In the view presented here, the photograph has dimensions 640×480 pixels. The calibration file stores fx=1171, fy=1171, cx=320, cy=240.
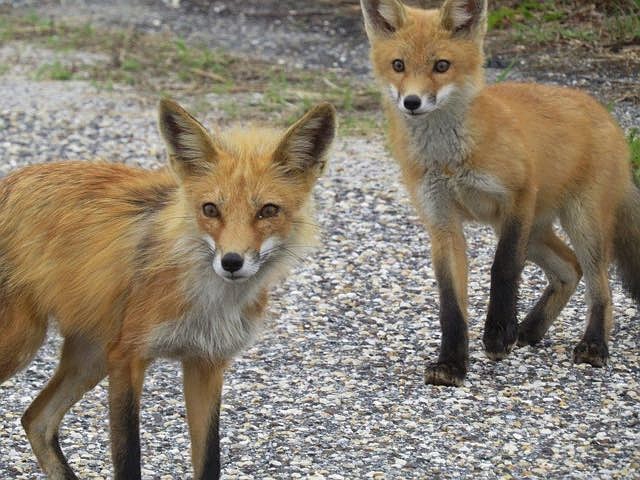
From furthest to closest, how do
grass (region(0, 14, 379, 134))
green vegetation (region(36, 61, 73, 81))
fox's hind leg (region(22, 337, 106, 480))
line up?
green vegetation (region(36, 61, 73, 81))
grass (region(0, 14, 379, 134))
fox's hind leg (region(22, 337, 106, 480))

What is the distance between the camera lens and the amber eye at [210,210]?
13.1ft

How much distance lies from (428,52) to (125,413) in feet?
8.23

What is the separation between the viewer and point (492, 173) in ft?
18.4

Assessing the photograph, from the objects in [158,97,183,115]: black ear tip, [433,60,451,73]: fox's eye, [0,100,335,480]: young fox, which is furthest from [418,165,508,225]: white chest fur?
[158,97,183,115]: black ear tip

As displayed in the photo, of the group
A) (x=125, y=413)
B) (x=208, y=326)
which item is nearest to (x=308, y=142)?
(x=208, y=326)

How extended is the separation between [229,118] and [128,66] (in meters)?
2.08

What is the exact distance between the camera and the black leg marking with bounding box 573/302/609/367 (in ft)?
18.7

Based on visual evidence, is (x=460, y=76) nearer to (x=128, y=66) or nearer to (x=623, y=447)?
(x=623, y=447)

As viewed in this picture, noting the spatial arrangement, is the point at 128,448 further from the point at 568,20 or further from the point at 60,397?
the point at 568,20

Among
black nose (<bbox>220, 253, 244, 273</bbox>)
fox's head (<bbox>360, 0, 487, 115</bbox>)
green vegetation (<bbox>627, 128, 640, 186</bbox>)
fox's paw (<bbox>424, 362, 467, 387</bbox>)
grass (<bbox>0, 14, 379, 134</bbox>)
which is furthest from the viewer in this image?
grass (<bbox>0, 14, 379, 134</bbox>)

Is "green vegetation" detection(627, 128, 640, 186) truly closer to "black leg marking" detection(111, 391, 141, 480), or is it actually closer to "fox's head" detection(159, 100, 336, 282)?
"fox's head" detection(159, 100, 336, 282)

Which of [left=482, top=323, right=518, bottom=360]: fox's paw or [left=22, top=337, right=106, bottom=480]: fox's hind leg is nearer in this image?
[left=22, top=337, right=106, bottom=480]: fox's hind leg

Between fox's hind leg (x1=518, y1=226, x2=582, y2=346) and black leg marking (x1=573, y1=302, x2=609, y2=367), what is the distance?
0.29 m

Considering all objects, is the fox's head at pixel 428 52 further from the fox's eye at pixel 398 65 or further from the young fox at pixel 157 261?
the young fox at pixel 157 261
